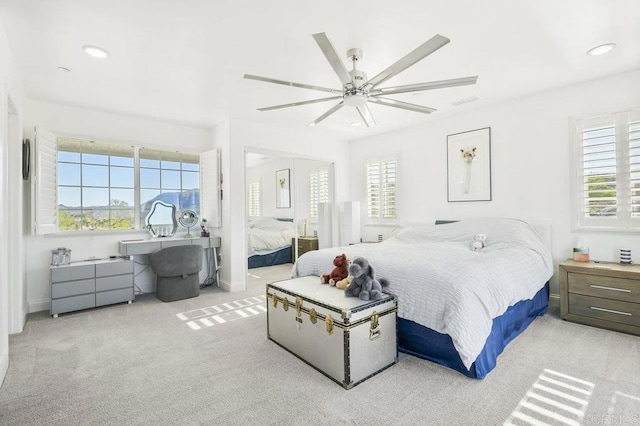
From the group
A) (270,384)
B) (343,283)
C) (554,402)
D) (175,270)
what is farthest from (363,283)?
(175,270)

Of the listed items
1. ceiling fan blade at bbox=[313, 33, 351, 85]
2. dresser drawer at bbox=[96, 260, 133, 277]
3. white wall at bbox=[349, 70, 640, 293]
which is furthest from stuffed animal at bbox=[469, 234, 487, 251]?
dresser drawer at bbox=[96, 260, 133, 277]

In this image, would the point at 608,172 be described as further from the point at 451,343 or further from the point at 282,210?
the point at 282,210

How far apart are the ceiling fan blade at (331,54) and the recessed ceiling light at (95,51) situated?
2.00m

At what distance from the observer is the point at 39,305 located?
379 cm

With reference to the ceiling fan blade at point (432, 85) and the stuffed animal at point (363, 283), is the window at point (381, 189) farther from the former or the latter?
the stuffed animal at point (363, 283)

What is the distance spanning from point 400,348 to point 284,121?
11.6 feet

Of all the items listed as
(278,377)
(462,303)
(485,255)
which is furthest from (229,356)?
(485,255)

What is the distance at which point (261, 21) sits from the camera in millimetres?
2320

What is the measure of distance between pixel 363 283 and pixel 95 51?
2.90 m

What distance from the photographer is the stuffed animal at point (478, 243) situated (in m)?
3.45

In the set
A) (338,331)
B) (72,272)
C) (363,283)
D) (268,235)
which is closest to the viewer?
(338,331)

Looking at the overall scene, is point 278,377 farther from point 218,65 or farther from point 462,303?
point 218,65

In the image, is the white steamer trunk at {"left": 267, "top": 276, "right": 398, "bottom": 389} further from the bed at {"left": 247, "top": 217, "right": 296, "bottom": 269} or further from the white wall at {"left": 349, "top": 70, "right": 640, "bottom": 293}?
the white wall at {"left": 349, "top": 70, "right": 640, "bottom": 293}

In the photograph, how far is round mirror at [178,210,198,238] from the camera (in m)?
4.80
